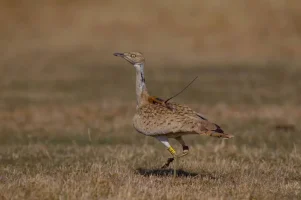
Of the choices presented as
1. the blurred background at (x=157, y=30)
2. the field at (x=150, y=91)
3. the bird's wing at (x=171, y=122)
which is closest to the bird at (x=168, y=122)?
the bird's wing at (x=171, y=122)

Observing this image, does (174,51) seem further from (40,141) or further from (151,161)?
(151,161)

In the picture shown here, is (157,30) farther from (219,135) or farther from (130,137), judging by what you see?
(219,135)

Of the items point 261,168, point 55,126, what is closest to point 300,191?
point 261,168

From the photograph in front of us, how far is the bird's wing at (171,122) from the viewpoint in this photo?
771 centimetres

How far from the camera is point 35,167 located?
9.74m

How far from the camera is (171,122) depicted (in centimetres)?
782

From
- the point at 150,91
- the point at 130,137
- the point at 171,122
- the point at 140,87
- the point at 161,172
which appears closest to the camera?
the point at 171,122

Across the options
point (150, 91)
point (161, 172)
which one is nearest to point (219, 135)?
point (161, 172)

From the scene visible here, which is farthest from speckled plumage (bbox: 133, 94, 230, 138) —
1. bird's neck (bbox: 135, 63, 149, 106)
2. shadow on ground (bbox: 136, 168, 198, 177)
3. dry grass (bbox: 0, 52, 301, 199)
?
shadow on ground (bbox: 136, 168, 198, 177)

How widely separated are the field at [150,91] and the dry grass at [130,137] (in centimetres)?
3

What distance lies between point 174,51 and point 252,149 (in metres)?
20.9

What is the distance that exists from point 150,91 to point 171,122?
42.9ft

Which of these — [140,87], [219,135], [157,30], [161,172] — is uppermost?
[140,87]

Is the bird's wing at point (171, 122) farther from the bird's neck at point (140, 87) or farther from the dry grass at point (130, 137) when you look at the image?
the dry grass at point (130, 137)
